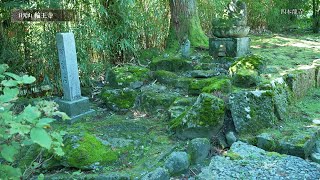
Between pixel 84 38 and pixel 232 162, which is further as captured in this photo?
pixel 84 38

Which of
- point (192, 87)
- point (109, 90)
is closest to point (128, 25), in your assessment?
point (109, 90)

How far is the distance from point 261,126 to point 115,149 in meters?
1.65

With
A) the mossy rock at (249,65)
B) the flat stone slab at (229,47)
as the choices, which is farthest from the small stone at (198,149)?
the flat stone slab at (229,47)

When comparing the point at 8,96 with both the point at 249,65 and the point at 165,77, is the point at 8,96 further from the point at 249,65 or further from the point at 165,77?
the point at 249,65

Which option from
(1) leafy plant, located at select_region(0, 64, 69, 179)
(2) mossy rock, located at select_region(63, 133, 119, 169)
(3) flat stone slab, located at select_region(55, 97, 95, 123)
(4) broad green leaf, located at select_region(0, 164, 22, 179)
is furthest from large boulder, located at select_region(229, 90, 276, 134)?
(4) broad green leaf, located at select_region(0, 164, 22, 179)

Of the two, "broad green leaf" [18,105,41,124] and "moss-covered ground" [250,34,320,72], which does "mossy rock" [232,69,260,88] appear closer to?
"moss-covered ground" [250,34,320,72]

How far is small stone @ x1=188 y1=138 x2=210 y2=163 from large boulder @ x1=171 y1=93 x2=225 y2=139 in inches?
9.6

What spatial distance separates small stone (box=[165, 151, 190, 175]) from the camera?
3.02 meters

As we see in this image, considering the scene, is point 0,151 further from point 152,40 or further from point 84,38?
point 152,40

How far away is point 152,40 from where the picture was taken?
23.8 ft

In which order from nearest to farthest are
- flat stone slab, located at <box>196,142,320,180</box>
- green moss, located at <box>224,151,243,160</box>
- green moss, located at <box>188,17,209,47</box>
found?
1. flat stone slab, located at <box>196,142,320,180</box>
2. green moss, located at <box>224,151,243,160</box>
3. green moss, located at <box>188,17,209,47</box>

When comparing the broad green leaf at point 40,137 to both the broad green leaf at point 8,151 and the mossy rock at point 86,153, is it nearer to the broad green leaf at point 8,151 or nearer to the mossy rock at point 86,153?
the broad green leaf at point 8,151

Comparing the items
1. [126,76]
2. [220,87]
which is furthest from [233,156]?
[126,76]

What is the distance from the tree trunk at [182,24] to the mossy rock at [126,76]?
1.76 metres
